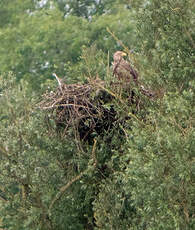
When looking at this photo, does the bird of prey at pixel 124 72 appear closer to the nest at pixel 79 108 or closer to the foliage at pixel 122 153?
the foliage at pixel 122 153

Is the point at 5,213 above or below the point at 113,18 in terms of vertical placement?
above

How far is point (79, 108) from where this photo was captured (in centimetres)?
1274

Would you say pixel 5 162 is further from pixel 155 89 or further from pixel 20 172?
pixel 155 89

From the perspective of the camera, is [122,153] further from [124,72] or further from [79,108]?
[124,72]

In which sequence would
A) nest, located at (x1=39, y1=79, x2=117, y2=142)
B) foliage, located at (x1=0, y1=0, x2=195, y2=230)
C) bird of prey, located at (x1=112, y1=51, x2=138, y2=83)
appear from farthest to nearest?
bird of prey, located at (x1=112, y1=51, x2=138, y2=83)
nest, located at (x1=39, y1=79, x2=117, y2=142)
foliage, located at (x1=0, y1=0, x2=195, y2=230)

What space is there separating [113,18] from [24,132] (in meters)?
19.2

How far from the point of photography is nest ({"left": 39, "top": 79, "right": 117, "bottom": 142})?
12.6 m

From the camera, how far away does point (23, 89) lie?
13117mm

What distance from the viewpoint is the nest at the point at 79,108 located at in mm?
12641

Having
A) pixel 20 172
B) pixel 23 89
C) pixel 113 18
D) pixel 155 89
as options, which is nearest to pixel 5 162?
pixel 20 172

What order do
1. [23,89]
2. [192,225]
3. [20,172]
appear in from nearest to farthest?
[192,225]
[20,172]
[23,89]

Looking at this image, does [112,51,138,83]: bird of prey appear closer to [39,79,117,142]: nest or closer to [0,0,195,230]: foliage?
[0,0,195,230]: foliage

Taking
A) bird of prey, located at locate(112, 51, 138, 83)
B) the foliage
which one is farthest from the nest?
bird of prey, located at locate(112, 51, 138, 83)

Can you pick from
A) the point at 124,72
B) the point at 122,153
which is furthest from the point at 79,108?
the point at 124,72
